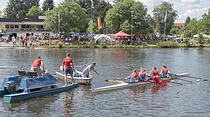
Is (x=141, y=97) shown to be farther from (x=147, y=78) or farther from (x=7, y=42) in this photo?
(x=7, y=42)

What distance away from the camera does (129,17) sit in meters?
87.6

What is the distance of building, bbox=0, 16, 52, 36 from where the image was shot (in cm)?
9675

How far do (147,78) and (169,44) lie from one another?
2361 inches

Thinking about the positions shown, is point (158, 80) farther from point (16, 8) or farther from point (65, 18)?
point (16, 8)

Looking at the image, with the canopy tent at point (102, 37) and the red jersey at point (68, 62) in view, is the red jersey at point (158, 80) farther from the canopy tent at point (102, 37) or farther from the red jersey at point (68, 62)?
the canopy tent at point (102, 37)

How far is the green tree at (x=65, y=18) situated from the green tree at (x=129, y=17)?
1114 cm

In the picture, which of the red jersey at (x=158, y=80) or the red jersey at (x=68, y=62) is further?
the red jersey at (x=158, y=80)

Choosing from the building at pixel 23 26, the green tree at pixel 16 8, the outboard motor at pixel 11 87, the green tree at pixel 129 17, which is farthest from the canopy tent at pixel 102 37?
the green tree at pixel 16 8

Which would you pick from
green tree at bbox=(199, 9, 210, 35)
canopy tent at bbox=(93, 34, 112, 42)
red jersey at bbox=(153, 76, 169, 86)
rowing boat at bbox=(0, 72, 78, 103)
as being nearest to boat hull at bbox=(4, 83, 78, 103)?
rowing boat at bbox=(0, 72, 78, 103)

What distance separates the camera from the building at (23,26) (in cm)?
9675

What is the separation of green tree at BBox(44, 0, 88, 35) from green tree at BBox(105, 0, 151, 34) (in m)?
11.1

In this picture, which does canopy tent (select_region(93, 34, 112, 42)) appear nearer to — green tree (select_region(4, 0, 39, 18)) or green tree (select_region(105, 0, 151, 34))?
green tree (select_region(105, 0, 151, 34))

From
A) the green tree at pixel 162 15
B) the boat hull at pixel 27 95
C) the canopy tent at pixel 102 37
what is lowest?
the boat hull at pixel 27 95

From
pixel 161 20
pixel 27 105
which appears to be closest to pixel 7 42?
pixel 27 105
